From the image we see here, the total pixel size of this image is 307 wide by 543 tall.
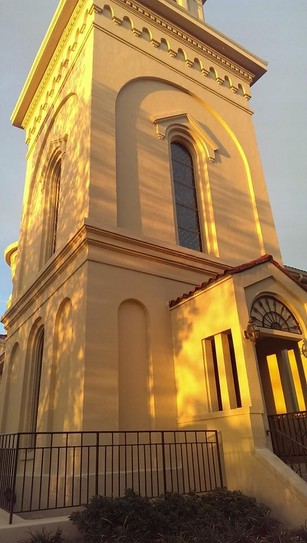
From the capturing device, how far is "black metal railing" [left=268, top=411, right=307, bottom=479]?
28.1 ft

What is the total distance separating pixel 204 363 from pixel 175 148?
873 centimetres

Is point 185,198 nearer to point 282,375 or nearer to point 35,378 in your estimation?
point 282,375

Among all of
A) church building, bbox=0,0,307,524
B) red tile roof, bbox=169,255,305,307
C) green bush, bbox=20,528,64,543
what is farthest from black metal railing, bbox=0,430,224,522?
red tile roof, bbox=169,255,305,307

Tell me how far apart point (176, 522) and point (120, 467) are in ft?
7.69

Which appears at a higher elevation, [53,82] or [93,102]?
[53,82]

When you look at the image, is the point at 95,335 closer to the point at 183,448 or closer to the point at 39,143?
the point at 183,448

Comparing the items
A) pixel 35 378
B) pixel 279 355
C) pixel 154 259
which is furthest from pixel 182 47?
pixel 35 378

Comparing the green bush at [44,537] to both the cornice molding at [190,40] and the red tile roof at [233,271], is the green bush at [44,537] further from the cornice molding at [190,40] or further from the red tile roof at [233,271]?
the cornice molding at [190,40]

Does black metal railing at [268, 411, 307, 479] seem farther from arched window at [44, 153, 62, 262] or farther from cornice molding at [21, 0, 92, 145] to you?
cornice molding at [21, 0, 92, 145]

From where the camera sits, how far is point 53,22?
1702 centimetres

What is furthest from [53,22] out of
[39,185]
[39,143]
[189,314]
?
[189,314]

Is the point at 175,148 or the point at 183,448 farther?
the point at 175,148

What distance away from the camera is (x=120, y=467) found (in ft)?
28.4

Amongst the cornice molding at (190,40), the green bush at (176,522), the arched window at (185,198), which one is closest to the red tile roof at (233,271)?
the arched window at (185,198)
